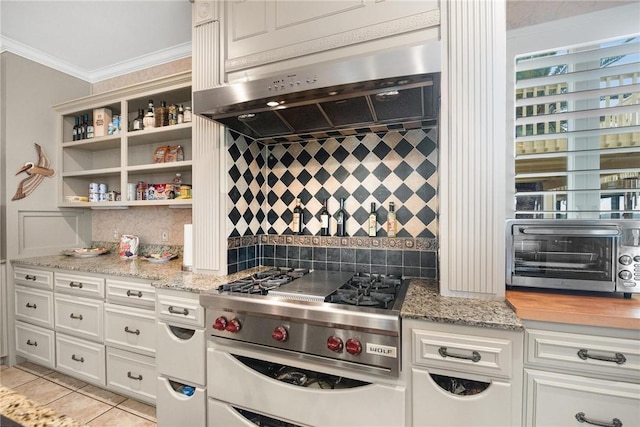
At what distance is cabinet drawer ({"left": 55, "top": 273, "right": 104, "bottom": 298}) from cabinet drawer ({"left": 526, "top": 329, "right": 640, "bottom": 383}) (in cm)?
256

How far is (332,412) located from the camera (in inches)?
50.0

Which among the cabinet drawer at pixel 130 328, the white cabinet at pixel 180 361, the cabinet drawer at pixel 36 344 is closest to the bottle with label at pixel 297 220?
the white cabinet at pixel 180 361

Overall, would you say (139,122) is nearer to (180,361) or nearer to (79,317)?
(79,317)

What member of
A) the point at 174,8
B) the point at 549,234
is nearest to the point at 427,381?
the point at 549,234

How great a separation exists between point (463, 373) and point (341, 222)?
3.64 feet

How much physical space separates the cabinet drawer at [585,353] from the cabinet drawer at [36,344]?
327 centimetres

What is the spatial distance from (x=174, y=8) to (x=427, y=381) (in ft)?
9.08

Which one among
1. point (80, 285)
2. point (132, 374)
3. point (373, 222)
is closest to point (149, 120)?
point (80, 285)

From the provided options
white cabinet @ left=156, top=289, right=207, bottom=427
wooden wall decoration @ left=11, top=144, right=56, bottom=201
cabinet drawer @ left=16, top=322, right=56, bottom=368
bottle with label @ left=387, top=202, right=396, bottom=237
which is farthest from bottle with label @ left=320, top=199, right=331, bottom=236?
wooden wall decoration @ left=11, top=144, right=56, bottom=201

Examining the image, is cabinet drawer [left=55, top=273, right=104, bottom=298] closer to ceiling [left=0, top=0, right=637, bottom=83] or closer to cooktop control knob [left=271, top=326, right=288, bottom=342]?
cooktop control knob [left=271, top=326, right=288, bottom=342]

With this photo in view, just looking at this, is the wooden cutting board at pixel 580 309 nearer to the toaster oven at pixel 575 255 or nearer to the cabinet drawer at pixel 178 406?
the toaster oven at pixel 575 255

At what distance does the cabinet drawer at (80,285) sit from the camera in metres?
2.10

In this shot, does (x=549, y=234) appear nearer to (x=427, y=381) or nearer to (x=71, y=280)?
(x=427, y=381)

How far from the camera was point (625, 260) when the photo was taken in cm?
126
